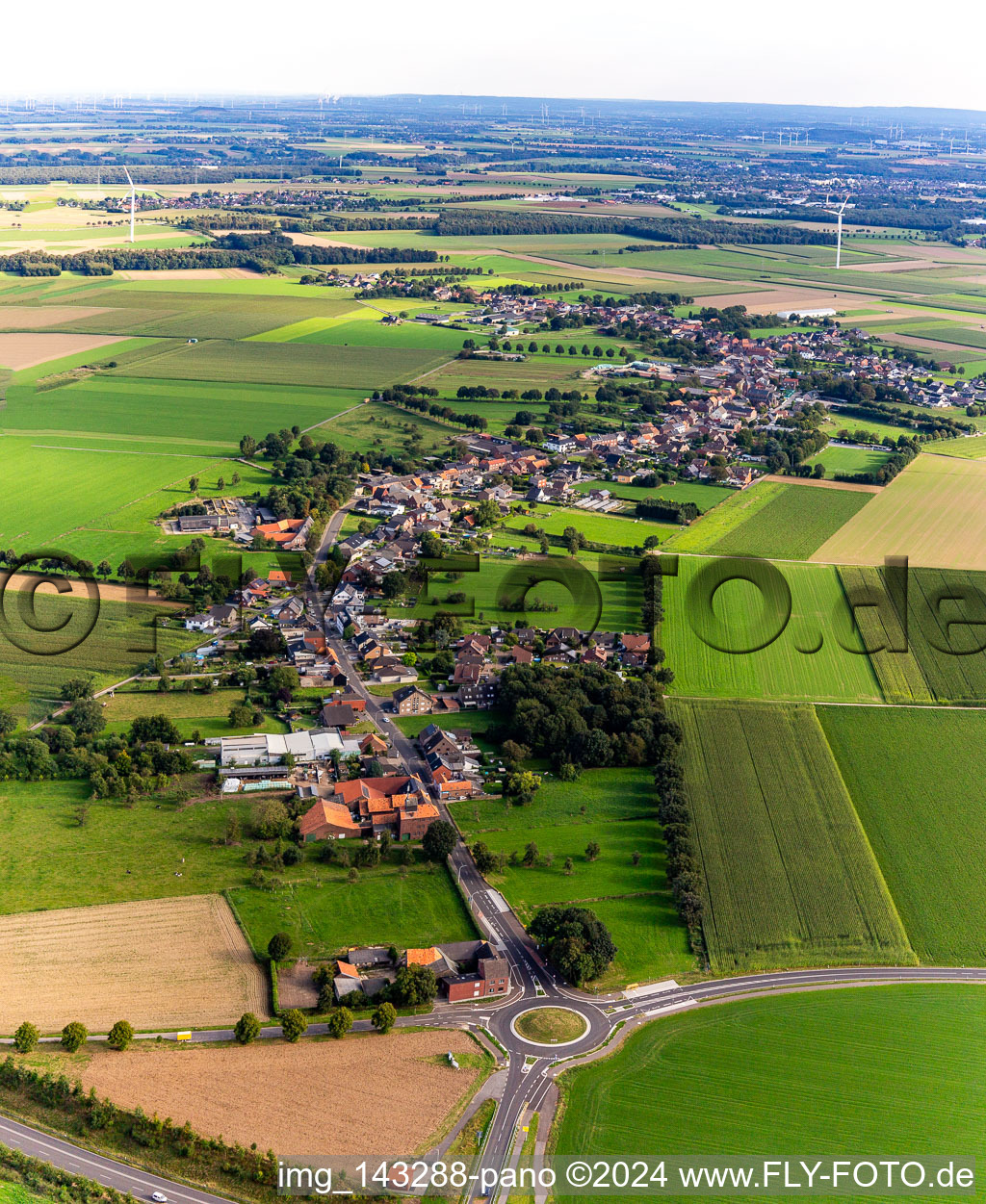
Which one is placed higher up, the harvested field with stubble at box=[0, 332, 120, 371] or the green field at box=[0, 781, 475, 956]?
the harvested field with stubble at box=[0, 332, 120, 371]

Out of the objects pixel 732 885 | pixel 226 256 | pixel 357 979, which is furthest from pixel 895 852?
pixel 226 256

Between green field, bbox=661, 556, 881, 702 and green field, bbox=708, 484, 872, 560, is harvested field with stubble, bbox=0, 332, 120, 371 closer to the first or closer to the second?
green field, bbox=708, 484, 872, 560

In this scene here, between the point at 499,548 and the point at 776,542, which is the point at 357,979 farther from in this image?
the point at 776,542

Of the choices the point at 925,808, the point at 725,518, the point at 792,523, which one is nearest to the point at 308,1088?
the point at 925,808

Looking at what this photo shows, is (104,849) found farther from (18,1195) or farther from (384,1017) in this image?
(18,1195)

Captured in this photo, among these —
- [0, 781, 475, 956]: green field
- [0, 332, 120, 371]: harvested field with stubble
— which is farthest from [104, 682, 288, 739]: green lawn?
[0, 332, 120, 371]: harvested field with stubble

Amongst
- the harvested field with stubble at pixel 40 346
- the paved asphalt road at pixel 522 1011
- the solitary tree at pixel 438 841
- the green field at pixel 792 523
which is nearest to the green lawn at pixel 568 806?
the solitary tree at pixel 438 841

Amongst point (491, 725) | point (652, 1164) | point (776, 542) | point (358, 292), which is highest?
point (358, 292)
